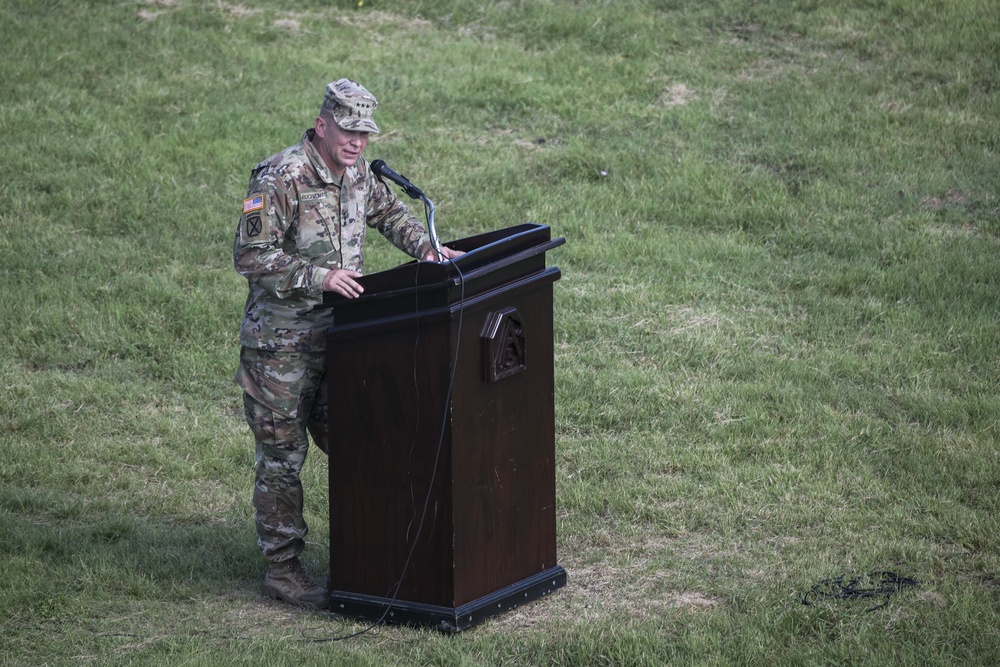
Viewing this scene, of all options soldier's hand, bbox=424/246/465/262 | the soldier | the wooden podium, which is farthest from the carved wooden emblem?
the soldier

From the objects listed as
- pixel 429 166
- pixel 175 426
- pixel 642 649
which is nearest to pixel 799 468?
pixel 642 649

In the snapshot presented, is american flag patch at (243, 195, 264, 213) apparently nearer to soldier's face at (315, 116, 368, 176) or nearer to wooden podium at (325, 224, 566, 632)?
soldier's face at (315, 116, 368, 176)

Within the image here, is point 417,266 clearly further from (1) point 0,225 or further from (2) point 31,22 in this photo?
(2) point 31,22

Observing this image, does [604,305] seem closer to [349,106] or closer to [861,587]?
[861,587]

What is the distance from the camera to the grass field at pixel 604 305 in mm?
5059

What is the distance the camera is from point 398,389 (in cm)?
471

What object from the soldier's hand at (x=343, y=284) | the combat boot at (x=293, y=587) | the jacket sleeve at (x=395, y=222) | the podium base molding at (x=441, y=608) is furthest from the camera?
the jacket sleeve at (x=395, y=222)

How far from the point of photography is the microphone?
185 inches

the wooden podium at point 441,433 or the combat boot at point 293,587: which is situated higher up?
the wooden podium at point 441,433

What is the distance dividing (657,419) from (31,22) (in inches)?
329

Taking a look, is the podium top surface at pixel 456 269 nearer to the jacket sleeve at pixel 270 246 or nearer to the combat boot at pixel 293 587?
the jacket sleeve at pixel 270 246

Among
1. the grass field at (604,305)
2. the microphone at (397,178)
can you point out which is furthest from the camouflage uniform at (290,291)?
the grass field at (604,305)

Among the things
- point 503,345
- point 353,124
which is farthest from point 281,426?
point 353,124

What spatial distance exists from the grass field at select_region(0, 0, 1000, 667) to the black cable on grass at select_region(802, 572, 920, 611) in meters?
0.03
